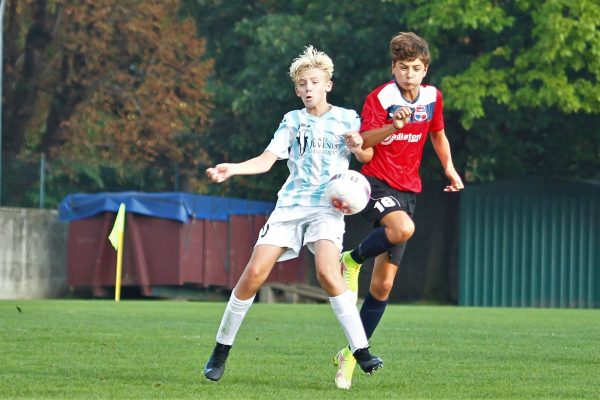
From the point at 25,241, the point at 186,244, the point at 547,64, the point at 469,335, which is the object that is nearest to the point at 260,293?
the point at 186,244

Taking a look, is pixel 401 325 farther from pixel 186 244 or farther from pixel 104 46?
pixel 104 46

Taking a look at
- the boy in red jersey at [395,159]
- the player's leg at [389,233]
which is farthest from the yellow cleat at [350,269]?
the player's leg at [389,233]

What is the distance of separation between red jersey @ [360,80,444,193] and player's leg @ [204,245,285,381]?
3.16 feet

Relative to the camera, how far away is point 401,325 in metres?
17.4

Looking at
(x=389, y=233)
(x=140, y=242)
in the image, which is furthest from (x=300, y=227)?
(x=140, y=242)

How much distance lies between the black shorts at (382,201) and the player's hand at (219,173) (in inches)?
44.2

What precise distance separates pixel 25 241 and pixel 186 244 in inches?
125

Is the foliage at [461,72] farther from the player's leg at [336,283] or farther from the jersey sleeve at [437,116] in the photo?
the player's leg at [336,283]

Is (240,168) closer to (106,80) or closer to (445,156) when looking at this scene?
(445,156)

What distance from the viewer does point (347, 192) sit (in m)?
9.02

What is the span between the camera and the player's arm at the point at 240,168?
8758mm

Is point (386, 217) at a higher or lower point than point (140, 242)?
higher

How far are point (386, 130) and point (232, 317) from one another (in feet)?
4.68

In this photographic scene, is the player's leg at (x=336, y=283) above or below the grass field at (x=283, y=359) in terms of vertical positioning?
above
